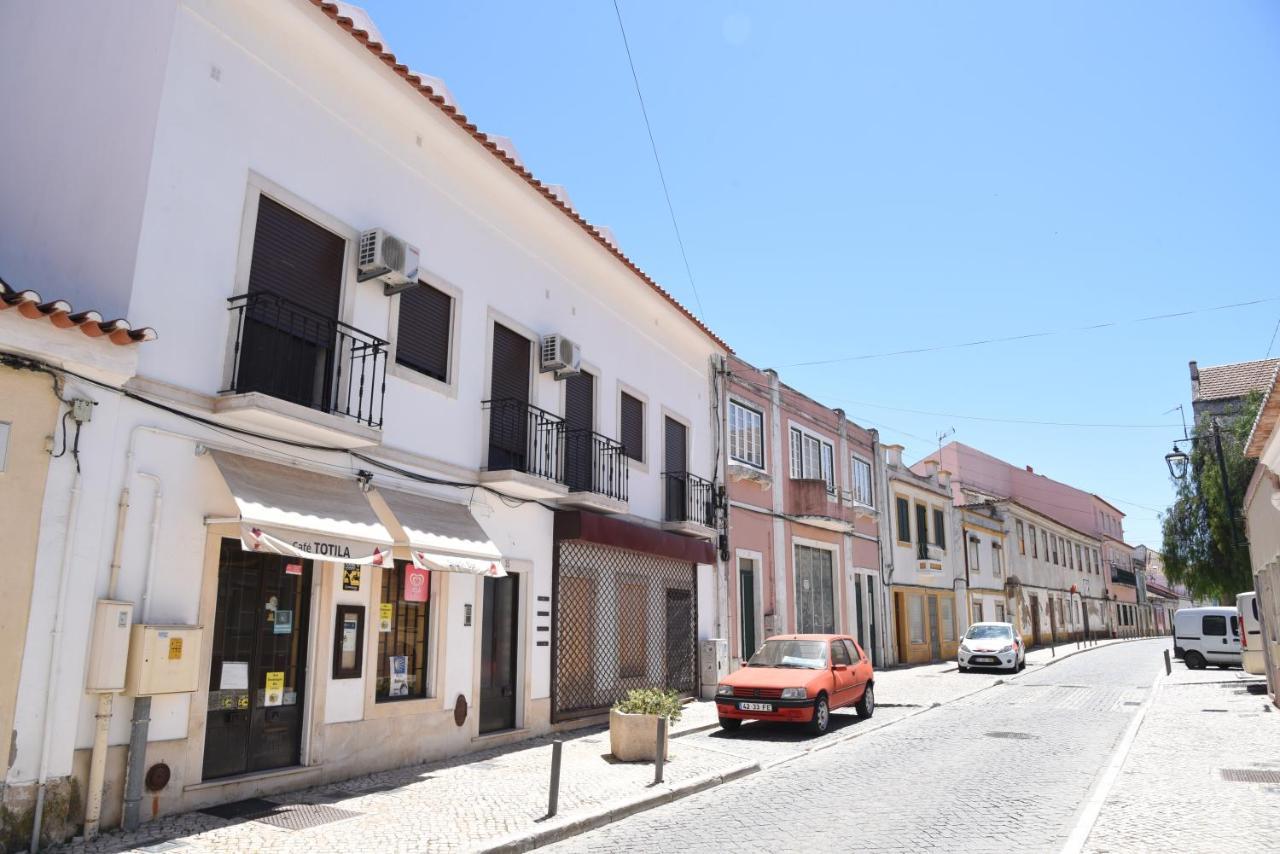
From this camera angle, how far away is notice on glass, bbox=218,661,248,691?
8.17 meters

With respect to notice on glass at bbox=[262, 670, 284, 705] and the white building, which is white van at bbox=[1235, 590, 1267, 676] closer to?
the white building

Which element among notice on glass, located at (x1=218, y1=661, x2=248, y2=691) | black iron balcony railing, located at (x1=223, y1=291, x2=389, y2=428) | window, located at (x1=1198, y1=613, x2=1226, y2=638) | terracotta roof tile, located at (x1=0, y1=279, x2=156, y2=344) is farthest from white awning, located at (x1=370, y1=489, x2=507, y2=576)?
window, located at (x1=1198, y1=613, x2=1226, y2=638)

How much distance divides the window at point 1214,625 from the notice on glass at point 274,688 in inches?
1103

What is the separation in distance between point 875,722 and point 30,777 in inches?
480

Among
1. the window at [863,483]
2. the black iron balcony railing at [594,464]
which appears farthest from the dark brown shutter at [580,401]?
the window at [863,483]

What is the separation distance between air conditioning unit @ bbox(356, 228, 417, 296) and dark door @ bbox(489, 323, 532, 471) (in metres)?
2.43

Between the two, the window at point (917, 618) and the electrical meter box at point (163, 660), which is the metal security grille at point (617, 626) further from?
the window at point (917, 618)

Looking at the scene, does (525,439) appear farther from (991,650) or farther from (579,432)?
(991,650)

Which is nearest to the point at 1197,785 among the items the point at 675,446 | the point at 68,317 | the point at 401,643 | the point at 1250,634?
the point at 401,643

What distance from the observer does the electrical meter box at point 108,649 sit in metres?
6.86

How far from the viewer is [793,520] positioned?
2236 centimetres

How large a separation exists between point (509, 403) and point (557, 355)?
4.31 feet

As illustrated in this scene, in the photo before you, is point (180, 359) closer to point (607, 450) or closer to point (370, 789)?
point (370, 789)

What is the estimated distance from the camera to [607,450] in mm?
15008
